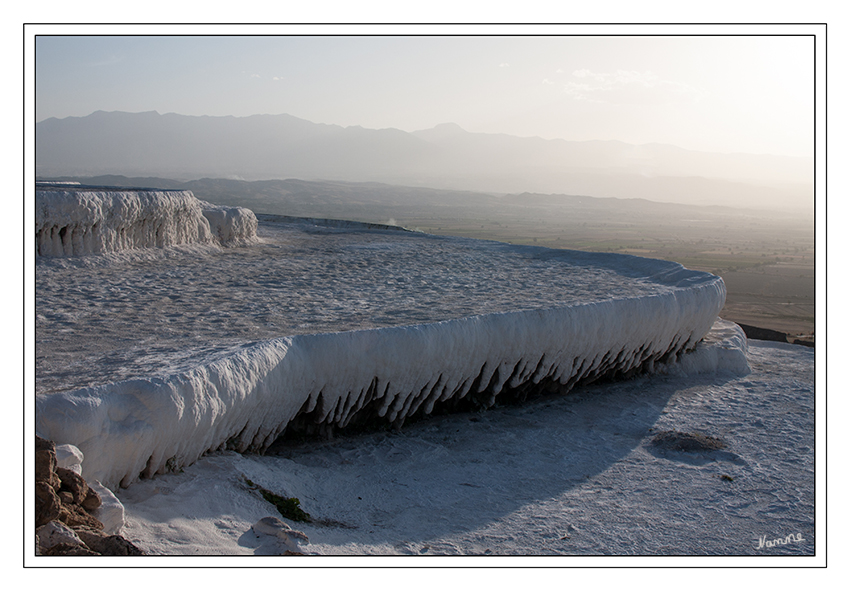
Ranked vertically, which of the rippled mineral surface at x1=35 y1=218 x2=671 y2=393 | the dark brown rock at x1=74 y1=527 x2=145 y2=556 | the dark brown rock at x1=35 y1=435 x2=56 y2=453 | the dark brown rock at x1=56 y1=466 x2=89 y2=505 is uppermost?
the rippled mineral surface at x1=35 y1=218 x2=671 y2=393

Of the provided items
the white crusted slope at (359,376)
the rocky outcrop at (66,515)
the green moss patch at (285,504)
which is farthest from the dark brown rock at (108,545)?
the green moss patch at (285,504)

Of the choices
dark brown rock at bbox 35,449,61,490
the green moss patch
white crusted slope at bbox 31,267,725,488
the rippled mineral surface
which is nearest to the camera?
dark brown rock at bbox 35,449,61,490

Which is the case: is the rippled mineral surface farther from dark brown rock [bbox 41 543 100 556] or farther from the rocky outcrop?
dark brown rock [bbox 41 543 100 556]

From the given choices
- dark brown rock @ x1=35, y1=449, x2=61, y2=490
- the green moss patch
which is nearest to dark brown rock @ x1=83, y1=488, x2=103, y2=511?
dark brown rock @ x1=35, y1=449, x2=61, y2=490

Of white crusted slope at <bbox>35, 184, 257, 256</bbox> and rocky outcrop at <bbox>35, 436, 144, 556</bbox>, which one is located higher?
white crusted slope at <bbox>35, 184, 257, 256</bbox>

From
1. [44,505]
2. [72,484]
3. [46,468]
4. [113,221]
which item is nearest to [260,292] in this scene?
[113,221]

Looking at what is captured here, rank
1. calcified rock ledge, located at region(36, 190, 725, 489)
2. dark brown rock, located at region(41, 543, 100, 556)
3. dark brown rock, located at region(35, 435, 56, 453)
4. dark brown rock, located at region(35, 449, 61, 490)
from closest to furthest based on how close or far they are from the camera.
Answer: dark brown rock, located at region(41, 543, 100, 556) → dark brown rock, located at region(35, 449, 61, 490) → dark brown rock, located at region(35, 435, 56, 453) → calcified rock ledge, located at region(36, 190, 725, 489)
